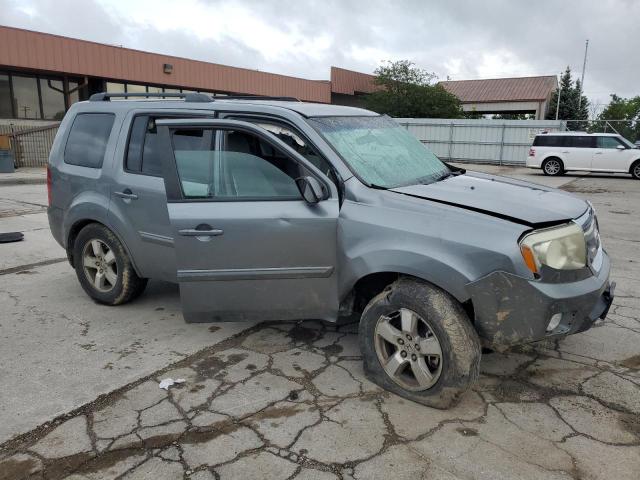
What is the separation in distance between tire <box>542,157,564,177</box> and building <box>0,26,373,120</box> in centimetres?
1541

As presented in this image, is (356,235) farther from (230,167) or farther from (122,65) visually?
(122,65)

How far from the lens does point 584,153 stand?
746 inches

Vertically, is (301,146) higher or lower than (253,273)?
higher

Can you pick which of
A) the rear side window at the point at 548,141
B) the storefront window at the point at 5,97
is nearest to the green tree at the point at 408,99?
the rear side window at the point at 548,141

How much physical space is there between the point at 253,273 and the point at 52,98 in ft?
70.9

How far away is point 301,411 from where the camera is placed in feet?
9.76

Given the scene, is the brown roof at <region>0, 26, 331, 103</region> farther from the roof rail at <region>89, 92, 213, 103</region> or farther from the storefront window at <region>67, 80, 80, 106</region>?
the roof rail at <region>89, 92, 213, 103</region>

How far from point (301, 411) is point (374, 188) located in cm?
141

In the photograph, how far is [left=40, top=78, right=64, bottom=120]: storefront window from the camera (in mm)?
20797

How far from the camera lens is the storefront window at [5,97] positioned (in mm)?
19234

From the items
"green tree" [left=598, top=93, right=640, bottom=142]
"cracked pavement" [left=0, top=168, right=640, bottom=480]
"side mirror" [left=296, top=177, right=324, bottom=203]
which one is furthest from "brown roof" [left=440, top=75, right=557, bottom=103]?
"side mirror" [left=296, top=177, right=324, bottom=203]

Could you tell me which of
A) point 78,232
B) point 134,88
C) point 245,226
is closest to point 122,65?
point 134,88

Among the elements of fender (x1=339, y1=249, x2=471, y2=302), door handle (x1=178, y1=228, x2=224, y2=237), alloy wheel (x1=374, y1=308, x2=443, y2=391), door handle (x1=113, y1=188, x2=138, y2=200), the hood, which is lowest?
alloy wheel (x1=374, y1=308, x2=443, y2=391)

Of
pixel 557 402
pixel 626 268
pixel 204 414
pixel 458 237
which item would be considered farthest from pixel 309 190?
pixel 626 268
